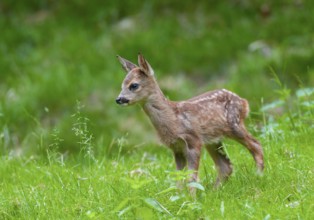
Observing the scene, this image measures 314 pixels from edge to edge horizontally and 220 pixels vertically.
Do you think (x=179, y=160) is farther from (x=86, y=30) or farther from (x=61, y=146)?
(x=86, y=30)

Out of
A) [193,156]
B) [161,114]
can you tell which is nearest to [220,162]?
[193,156]

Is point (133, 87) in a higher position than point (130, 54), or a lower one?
higher

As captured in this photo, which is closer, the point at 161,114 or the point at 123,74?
the point at 161,114

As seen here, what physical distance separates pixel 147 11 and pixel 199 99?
26.1 ft

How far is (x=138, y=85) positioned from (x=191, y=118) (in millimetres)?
572

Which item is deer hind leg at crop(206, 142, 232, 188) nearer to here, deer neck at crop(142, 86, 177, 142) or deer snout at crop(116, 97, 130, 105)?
deer neck at crop(142, 86, 177, 142)

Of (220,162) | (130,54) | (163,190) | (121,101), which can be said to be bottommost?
(130,54)

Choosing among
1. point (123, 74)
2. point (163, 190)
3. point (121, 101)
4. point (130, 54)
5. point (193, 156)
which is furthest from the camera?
point (130, 54)

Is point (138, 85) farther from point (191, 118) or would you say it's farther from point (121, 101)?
point (191, 118)

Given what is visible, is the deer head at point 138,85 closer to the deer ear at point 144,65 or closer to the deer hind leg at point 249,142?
the deer ear at point 144,65

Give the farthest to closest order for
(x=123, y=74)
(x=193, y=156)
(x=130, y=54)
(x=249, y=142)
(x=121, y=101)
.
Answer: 1. (x=130, y=54)
2. (x=123, y=74)
3. (x=249, y=142)
4. (x=121, y=101)
5. (x=193, y=156)

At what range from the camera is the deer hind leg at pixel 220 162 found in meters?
7.26

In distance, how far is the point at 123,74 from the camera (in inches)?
552

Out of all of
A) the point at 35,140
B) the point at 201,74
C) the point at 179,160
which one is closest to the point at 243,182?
the point at 179,160
